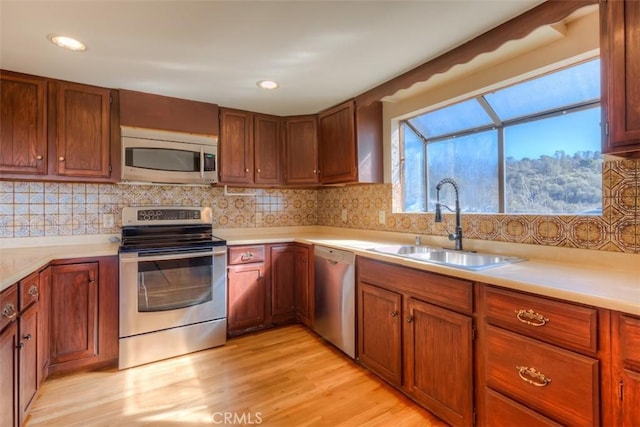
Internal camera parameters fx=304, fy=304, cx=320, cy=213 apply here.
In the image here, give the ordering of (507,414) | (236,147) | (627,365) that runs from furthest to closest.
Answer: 1. (236,147)
2. (507,414)
3. (627,365)

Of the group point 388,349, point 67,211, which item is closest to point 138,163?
point 67,211

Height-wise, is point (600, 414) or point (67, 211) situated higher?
point (67, 211)

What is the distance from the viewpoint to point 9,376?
141 cm

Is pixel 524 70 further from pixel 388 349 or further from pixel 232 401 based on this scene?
pixel 232 401

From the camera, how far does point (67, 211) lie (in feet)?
8.24

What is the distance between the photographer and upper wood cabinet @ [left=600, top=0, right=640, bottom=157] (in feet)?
3.79

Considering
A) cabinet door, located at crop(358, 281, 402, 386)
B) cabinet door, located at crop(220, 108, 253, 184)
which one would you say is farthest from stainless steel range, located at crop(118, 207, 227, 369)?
cabinet door, located at crop(358, 281, 402, 386)

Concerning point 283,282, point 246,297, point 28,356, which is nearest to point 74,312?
point 28,356

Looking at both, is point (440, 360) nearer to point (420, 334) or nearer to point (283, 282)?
point (420, 334)

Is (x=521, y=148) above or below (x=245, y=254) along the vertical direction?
above

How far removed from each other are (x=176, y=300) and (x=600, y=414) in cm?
253

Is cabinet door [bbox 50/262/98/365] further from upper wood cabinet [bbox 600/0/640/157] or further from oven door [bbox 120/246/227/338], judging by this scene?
upper wood cabinet [bbox 600/0/640/157]

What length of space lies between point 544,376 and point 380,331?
969 millimetres

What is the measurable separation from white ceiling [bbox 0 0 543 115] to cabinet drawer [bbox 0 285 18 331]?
4.41ft
